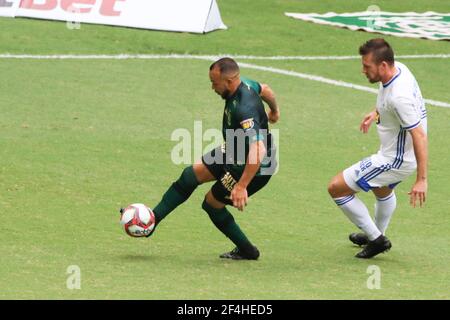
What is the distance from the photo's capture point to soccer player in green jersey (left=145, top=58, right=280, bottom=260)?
10391mm

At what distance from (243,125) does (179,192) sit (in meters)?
1.09

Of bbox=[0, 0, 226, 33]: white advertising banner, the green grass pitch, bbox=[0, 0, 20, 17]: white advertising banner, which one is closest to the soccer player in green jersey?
the green grass pitch

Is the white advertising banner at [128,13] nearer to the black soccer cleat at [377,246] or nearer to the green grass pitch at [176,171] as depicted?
the green grass pitch at [176,171]

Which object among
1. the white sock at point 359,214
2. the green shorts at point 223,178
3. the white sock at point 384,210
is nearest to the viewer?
the green shorts at point 223,178

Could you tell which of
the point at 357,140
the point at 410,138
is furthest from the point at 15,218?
the point at 357,140

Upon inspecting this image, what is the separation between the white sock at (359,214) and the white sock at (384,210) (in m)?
0.39

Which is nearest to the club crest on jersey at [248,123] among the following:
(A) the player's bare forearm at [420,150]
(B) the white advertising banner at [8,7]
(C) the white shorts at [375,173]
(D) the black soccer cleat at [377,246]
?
(C) the white shorts at [375,173]

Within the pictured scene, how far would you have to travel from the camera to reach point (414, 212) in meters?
13.3

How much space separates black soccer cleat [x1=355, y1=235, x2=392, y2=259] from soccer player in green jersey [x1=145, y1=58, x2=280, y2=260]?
1.04 metres

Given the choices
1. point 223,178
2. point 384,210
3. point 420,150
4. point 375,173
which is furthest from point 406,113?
point 223,178

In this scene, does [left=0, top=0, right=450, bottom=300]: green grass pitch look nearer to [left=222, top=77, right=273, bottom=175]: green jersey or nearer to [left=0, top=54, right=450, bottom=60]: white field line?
[left=0, top=54, right=450, bottom=60]: white field line

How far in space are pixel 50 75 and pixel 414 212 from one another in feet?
26.1

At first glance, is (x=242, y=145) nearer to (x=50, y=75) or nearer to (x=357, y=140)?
(x=357, y=140)

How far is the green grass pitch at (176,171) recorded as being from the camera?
10359 millimetres
